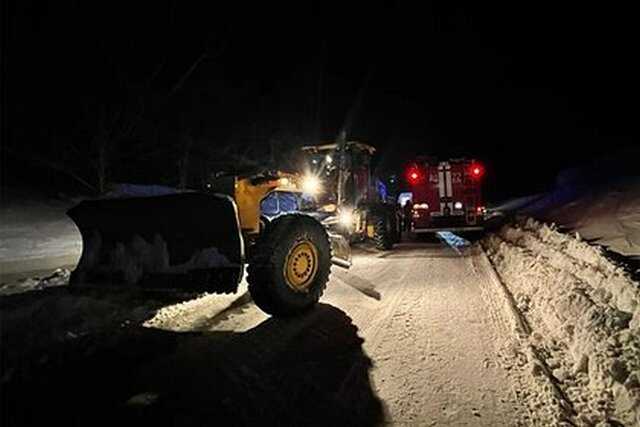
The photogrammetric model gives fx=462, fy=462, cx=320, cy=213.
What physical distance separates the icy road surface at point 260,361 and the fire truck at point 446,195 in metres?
7.56

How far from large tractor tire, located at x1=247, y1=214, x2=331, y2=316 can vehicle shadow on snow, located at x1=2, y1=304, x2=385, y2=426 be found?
1.43ft

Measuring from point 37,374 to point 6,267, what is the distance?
7557mm

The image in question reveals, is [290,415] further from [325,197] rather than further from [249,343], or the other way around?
[325,197]

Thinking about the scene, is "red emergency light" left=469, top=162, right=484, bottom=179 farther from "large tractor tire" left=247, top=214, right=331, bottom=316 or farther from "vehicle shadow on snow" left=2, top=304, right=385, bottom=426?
"vehicle shadow on snow" left=2, top=304, right=385, bottom=426

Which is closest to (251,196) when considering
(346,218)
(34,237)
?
(346,218)

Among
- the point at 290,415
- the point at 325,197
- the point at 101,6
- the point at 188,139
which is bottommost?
the point at 290,415

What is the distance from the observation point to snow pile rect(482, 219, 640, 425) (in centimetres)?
351

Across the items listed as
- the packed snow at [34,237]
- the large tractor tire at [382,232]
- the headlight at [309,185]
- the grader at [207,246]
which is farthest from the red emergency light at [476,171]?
the packed snow at [34,237]

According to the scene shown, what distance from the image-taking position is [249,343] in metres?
5.04

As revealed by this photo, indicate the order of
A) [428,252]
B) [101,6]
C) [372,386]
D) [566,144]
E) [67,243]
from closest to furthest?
[372,386] < [428,252] < [67,243] < [101,6] < [566,144]

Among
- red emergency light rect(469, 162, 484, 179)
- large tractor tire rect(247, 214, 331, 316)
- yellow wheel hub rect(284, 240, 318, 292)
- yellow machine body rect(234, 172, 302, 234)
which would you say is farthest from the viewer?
red emergency light rect(469, 162, 484, 179)

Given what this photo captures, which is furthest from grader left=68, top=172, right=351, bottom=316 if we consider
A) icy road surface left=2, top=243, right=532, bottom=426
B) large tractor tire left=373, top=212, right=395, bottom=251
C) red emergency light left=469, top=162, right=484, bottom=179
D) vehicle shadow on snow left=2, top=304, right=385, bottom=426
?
red emergency light left=469, top=162, right=484, bottom=179

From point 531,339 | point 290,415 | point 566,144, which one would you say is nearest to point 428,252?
point 531,339

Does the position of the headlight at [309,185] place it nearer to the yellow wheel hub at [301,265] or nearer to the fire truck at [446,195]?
the yellow wheel hub at [301,265]
